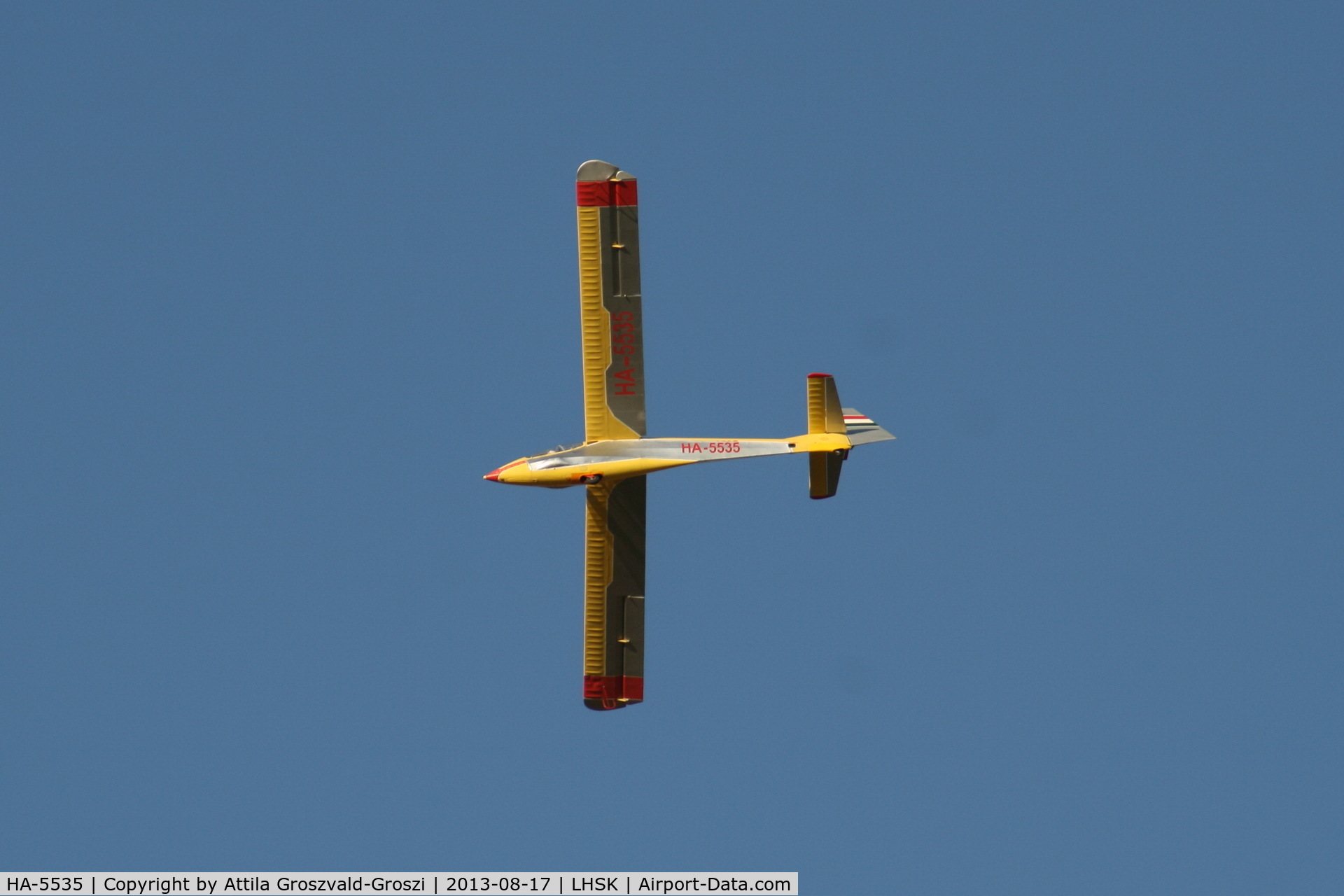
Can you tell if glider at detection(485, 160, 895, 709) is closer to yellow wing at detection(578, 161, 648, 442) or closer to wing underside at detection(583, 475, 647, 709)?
yellow wing at detection(578, 161, 648, 442)

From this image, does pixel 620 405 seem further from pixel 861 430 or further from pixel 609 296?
pixel 861 430

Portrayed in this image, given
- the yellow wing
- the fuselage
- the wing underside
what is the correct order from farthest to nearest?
the wing underside < the yellow wing < the fuselage

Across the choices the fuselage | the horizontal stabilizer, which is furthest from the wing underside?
the horizontal stabilizer

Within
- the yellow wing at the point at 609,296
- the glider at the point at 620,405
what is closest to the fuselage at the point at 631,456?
the glider at the point at 620,405

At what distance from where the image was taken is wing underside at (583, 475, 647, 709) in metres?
43.7

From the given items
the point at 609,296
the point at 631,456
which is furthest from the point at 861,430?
the point at 609,296

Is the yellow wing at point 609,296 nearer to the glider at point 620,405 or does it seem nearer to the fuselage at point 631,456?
the glider at point 620,405

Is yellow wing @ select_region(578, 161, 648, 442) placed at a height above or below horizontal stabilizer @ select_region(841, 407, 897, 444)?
above

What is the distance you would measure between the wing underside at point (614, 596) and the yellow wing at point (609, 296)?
1.61m

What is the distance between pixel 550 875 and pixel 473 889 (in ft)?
5.28

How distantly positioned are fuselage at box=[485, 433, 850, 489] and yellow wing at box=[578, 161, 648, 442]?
467 mm

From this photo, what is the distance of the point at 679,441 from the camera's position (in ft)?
140

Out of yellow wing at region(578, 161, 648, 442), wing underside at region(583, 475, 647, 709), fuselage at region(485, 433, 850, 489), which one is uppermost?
yellow wing at region(578, 161, 648, 442)

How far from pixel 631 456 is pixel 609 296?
339 cm
